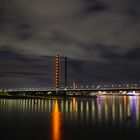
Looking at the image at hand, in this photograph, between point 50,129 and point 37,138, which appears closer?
point 37,138

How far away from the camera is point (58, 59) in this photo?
163 metres

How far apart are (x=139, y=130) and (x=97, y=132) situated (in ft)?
14.8

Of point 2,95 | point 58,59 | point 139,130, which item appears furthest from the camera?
point 58,59

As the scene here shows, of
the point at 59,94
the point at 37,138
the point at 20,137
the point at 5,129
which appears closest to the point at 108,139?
the point at 37,138

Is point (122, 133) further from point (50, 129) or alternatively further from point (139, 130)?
point (50, 129)

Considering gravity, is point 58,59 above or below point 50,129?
above

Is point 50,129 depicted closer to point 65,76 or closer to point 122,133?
point 122,133

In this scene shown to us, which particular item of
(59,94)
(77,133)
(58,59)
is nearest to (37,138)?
(77,133)

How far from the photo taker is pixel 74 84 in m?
158

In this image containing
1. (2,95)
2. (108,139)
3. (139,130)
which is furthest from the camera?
(2,95)

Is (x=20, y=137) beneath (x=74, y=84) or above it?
beneath

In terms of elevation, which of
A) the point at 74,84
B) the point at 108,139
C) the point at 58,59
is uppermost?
the point at 58,59

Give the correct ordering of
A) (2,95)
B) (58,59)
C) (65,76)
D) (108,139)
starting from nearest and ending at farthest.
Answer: (108,139) → (2,95) → (65,76) → (58,59)

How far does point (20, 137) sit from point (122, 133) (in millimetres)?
9679
